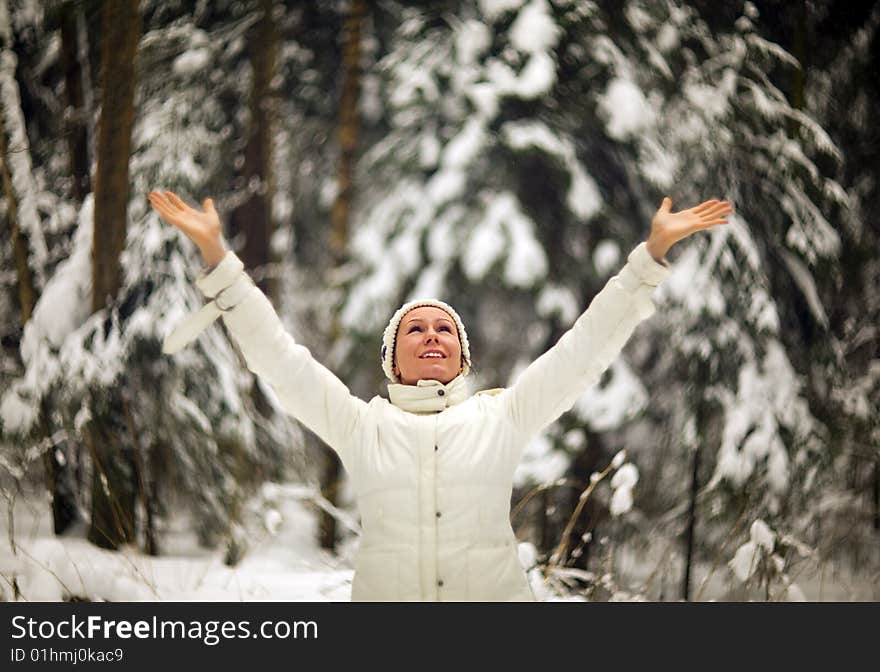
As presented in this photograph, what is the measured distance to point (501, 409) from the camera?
68.6 inches

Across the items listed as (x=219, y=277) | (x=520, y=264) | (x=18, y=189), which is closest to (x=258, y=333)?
(x=219, y=277)

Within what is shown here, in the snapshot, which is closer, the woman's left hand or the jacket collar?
the woman's left hand

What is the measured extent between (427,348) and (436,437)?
0.62ft

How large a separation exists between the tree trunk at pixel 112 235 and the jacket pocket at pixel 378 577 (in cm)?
146

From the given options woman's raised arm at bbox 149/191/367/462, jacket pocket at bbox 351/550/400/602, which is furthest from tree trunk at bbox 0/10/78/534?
jacket pocket at bbox 351/550/400/602

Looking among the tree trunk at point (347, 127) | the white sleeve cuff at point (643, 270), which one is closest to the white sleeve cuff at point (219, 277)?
the white sleeve cuff at point (643, 270)

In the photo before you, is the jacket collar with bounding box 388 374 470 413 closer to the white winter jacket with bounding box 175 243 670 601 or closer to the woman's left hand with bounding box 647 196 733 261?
the white winter jacket with bounding box 175 243 670 601

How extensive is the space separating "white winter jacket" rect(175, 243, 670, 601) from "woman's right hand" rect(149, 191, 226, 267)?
34 millimetres

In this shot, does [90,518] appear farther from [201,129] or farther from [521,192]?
[521,192]

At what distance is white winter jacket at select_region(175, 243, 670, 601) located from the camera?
161 centimetres

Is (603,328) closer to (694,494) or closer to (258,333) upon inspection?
(258,333)

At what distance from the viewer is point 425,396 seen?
1729 millimetres

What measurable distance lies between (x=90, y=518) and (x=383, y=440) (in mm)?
1623

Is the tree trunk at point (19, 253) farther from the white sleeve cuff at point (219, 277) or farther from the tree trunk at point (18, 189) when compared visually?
the white sleeve cuff at point (219, 277)
